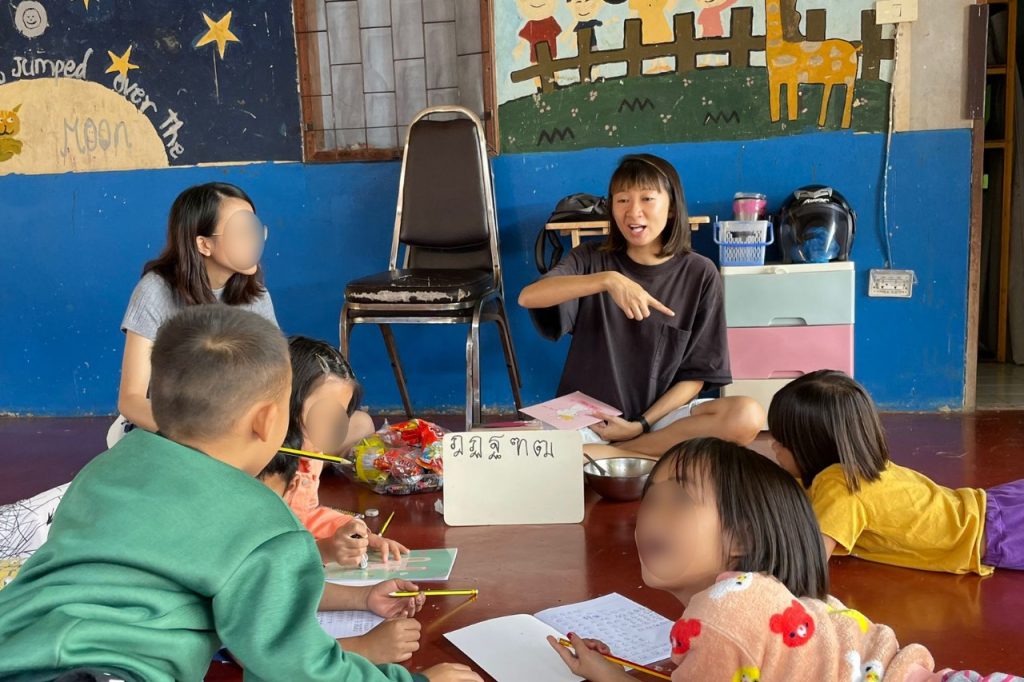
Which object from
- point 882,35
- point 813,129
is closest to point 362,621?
point 813,129

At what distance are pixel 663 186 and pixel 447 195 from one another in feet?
3.64

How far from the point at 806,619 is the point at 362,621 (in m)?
0.71

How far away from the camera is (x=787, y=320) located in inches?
120

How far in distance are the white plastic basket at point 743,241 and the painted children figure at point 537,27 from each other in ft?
3.05

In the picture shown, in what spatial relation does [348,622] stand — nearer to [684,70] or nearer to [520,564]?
[520,564]

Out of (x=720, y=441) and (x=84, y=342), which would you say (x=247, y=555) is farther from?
(x=84, y=342)

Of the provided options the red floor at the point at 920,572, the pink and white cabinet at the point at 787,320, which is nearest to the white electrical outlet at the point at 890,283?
the pink and white cabinet at the point at 787,320

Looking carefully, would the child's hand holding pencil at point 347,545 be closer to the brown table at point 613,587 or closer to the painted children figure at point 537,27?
the brown table at point 613,587

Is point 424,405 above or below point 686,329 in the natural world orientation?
below

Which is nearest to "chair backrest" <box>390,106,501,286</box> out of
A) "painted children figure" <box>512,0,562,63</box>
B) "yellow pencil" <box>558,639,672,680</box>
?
"painted children figure" <box>512,0,562,63</box>

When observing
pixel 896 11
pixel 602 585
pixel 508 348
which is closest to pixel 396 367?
pixel 508 348

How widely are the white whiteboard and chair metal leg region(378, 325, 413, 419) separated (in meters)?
1.36

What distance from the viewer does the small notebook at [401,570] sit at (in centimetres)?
153

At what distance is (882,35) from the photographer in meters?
3.13
